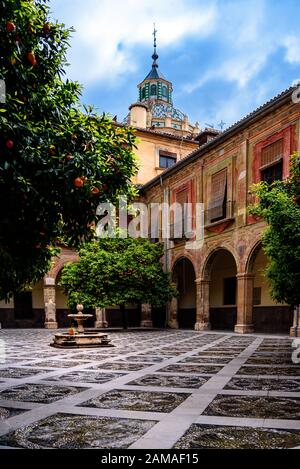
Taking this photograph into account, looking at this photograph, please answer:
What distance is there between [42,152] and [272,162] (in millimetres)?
12613

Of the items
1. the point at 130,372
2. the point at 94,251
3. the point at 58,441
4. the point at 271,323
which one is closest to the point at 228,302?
the point at 271,323

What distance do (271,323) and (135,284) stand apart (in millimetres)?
6188

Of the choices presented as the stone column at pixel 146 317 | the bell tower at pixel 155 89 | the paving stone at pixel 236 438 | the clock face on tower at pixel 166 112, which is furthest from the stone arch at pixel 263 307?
the bell tower at pixel 155 89

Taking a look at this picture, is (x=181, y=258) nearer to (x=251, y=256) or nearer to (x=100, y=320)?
(x=251, y=256)

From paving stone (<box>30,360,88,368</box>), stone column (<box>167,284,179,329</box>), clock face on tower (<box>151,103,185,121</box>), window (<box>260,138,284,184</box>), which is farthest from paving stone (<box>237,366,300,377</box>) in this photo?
clock face on tower (<box>151,103,185,121</box>)

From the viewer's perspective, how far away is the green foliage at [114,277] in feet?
58.3

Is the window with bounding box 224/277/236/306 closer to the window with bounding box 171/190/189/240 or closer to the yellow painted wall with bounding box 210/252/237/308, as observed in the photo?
the yellow painted wall with bounding box 210/252/237/308

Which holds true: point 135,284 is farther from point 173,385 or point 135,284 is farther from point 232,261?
point 173,385

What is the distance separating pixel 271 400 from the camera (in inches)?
172

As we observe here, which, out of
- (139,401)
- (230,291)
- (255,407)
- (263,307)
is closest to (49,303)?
(230,291)

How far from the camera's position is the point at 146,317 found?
2284 cm

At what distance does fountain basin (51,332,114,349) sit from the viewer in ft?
36.2

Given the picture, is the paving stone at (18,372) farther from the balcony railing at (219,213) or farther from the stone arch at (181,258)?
the stone arch at (181,258)

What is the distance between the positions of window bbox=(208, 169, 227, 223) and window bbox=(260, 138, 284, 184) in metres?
2.26
